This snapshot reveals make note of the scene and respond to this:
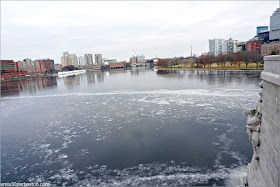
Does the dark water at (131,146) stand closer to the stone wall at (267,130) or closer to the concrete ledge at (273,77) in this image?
the stone wall at (267,130)

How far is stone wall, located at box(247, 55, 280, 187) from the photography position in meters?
5.01

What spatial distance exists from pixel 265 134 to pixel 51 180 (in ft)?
30.4

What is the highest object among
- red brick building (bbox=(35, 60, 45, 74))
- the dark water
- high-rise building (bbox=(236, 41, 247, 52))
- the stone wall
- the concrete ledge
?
high-rise building (bbox=(236, 41, 247, 52))

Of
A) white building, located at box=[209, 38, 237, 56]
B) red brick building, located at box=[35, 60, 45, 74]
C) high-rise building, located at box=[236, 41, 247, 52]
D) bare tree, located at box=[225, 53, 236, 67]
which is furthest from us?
white building, located at box=[209, 38, 237, 56]

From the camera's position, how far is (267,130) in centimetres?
569

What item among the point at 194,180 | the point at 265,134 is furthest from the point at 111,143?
the point at 265,134

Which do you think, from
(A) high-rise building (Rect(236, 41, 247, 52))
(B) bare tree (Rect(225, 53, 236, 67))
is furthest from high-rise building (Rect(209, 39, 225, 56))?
(B) bare tree (Rect(225, 53, 236, 67))

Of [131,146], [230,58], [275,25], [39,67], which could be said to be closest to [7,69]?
[39,67]

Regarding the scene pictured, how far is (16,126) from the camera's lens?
17000 millimetres

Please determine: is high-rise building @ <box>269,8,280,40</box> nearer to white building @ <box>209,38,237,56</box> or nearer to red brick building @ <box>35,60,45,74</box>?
white building @ <box>209,38,237,56</box>

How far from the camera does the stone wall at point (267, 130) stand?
501cm

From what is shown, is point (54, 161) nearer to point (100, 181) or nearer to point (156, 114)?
point (100, 181)

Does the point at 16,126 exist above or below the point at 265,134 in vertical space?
below

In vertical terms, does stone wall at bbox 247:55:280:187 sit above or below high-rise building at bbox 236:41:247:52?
below
